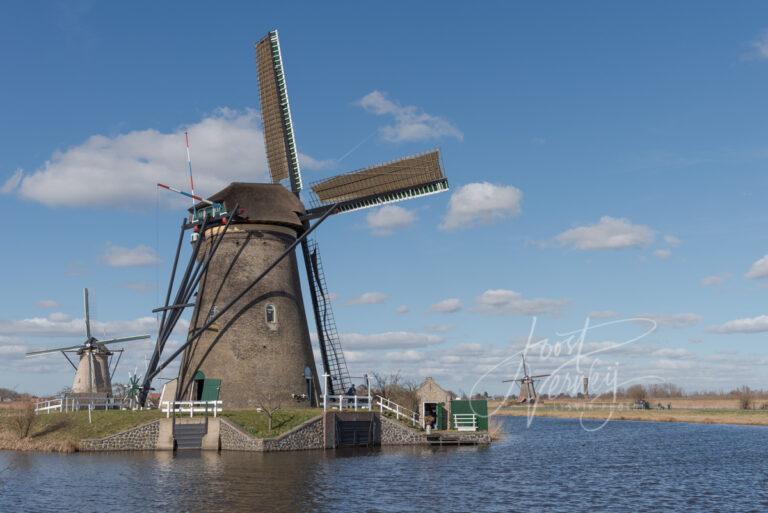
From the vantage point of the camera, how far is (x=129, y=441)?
1217 inches

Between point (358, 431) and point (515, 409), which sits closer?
point (358, 431)

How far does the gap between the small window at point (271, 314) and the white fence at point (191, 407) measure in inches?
169

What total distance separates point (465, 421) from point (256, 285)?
1126 cm

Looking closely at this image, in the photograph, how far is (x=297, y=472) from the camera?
2397 cm

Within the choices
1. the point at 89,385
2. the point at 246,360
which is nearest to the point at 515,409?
the point at 89,385

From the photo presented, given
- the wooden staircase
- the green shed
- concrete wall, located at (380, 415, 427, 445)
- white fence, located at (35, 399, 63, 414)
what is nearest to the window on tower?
the wooden staircase

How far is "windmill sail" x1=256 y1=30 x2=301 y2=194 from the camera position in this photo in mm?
38469

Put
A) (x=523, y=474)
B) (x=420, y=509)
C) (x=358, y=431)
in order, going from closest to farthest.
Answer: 1. (x=420, y=509)
2. (x=523, y=474)
3. (x=358, y=431)

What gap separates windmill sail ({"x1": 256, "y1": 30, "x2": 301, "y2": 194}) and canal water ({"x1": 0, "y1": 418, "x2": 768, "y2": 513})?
47.7 ft

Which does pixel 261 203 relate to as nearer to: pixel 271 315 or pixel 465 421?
pixel 271 315

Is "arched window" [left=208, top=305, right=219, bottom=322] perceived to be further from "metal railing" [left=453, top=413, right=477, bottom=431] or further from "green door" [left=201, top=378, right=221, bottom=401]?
"metal railing" [left=453, top=413, right=477, bottom=431]

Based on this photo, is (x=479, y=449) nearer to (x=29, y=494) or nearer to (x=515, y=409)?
(x=29, y=494)

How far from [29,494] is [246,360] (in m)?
14.0

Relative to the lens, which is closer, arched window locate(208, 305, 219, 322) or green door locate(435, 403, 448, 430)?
arched window locate(208, 305, 219, 322)
